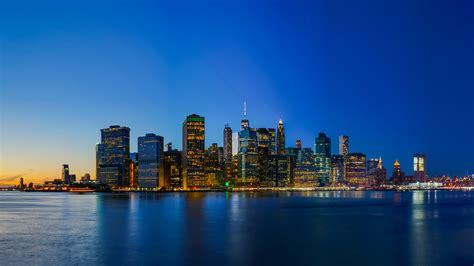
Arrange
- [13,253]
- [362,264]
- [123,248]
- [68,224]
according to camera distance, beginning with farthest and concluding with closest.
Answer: [68,224] → [123,248] → [13,253] → [362,264]

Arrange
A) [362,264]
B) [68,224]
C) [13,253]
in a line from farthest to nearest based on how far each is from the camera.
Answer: [68,224], [13,253], [362,264]

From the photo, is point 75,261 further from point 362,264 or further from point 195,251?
point 362,264

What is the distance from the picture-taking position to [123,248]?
4878 centimetres

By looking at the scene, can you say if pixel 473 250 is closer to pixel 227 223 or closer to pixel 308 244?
pixel 308 244

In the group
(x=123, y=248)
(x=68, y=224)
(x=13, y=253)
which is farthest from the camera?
(x=68, y=224)

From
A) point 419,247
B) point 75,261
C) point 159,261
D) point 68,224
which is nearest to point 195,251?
point 159,261

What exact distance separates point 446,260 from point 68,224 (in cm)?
5023

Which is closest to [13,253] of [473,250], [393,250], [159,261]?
[159,261]

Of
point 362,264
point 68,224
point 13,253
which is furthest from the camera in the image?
point 68,224

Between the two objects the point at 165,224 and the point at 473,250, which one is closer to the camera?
the point at 473,250

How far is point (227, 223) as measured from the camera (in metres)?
74.6

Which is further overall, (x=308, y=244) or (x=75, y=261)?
(x=308, y=244)

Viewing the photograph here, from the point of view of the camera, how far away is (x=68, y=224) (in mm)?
72812

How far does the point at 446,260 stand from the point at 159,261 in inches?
901
